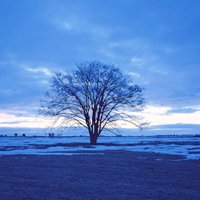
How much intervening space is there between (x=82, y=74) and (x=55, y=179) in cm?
3086

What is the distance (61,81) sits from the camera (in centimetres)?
4200

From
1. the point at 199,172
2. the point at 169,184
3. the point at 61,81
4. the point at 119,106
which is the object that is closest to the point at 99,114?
the point at 119,106

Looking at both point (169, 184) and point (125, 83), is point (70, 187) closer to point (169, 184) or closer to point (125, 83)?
point (169, 184)

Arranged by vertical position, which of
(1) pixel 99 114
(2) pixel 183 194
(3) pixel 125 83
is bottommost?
(2) pixel 183 194

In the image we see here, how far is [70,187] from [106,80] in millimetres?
31999

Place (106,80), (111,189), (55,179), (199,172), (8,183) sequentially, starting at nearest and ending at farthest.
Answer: (111,189) < (8,183) < (55,179) < (199,172) < (106,80)

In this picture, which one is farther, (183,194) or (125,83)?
(125,83)

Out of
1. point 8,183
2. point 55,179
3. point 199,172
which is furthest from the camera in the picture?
point 199,172

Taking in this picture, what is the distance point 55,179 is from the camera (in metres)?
11.2

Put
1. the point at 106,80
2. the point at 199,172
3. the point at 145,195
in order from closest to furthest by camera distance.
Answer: the point at 145,195 < the point at 199,172 < the point at 106,80

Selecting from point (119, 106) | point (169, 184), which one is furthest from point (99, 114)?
point (169, 184)

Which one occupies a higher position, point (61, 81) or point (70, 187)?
point (61, 81)

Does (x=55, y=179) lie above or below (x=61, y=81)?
below

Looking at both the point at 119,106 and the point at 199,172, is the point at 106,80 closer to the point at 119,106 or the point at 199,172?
the point at 119,106
